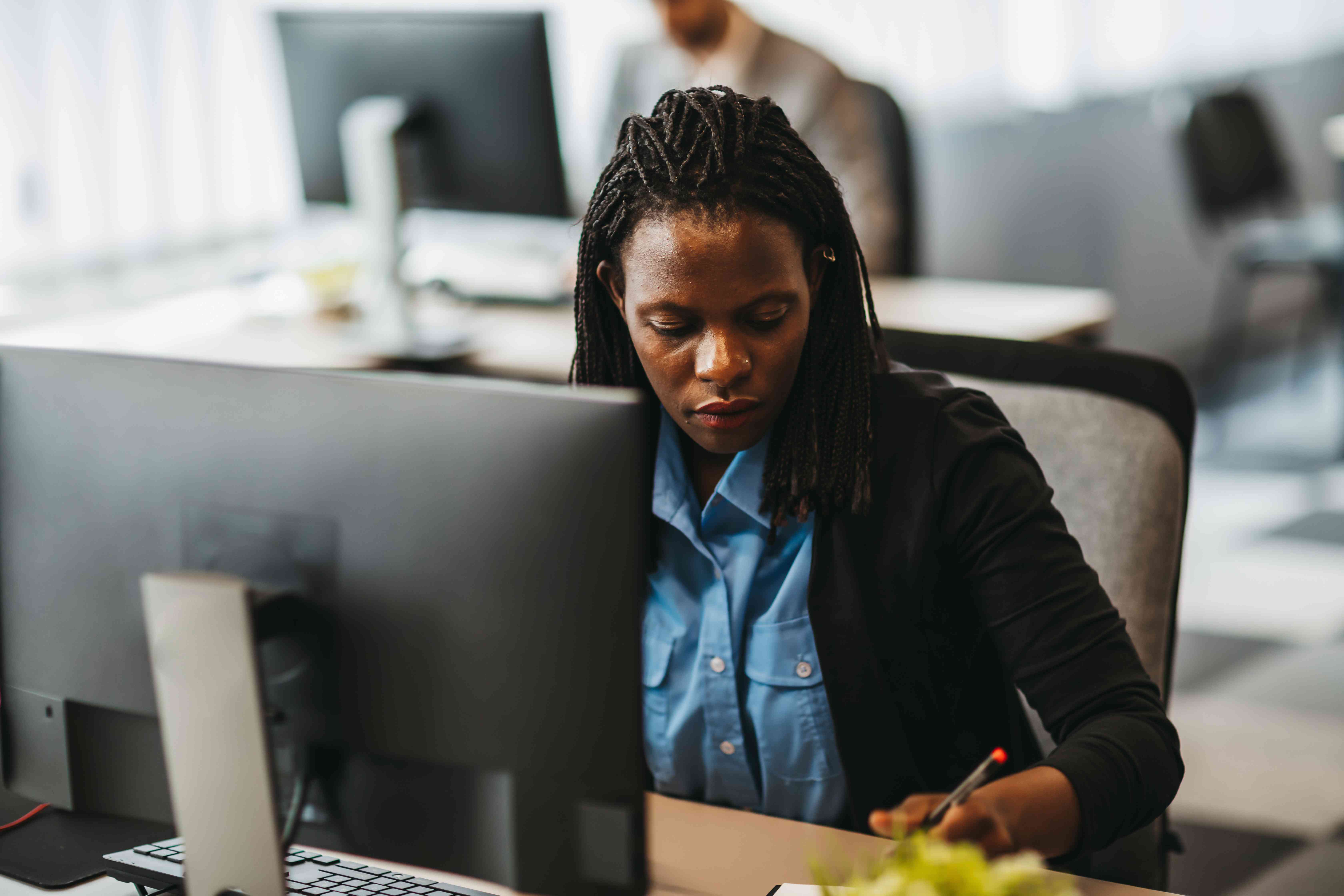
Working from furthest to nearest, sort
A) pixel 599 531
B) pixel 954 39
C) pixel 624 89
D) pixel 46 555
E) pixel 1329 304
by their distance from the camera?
pixel 1329 304 < pixel 954 39 < pixel 624 89 < pixel 46 555 < pixel 599 531

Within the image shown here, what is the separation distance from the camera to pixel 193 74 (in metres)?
2.92

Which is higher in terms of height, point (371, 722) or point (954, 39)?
point (954, 39)

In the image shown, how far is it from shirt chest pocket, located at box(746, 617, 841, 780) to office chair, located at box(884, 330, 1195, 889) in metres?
0.23

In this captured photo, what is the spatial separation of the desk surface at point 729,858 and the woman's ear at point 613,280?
0.40 metres

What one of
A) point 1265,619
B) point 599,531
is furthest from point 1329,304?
point 599,531

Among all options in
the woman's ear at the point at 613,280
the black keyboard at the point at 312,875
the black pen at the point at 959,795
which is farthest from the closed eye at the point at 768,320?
the black keyboard at the point at 312,875

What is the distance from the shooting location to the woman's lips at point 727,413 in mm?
986

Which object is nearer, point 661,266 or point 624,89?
point 661,266

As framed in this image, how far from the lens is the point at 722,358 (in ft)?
3.14

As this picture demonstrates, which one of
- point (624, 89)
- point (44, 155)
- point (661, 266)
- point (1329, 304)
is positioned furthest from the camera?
point (1329, 304)

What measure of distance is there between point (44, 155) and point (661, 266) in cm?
215

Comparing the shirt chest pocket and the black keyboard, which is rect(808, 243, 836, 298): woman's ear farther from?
the black keyboard

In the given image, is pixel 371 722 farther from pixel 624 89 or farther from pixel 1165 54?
pixel 1165 54

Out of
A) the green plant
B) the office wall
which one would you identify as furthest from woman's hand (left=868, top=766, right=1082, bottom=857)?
the office wall
